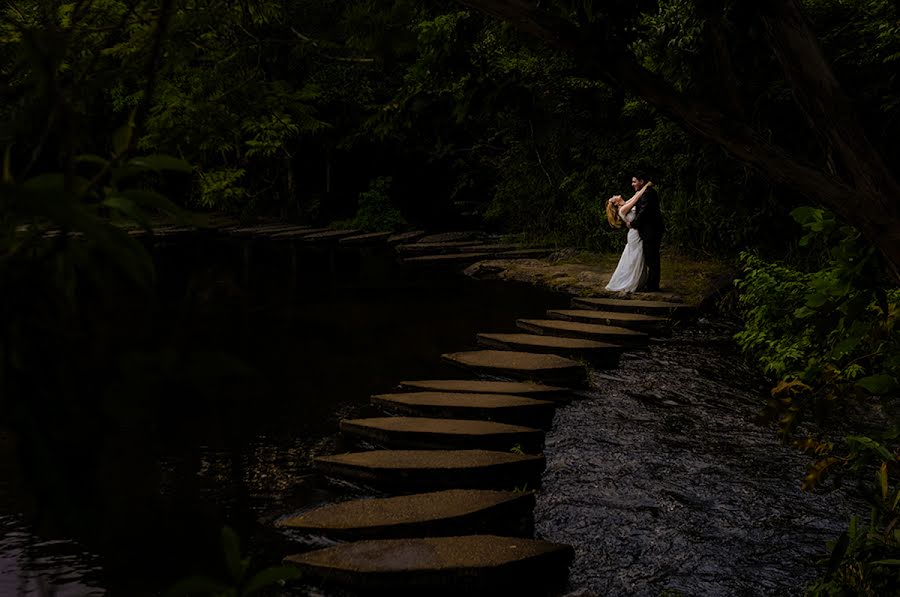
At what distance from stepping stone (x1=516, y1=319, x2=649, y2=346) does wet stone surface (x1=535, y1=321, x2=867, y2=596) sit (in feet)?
3.60

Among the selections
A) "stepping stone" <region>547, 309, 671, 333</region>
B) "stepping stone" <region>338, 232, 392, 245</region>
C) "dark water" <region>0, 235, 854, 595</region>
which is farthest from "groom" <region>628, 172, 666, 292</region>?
"stepping stone" <region>338, 232, 392, 245</region>

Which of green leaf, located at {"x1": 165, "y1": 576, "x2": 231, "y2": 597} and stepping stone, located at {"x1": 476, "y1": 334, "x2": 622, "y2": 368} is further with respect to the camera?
stepping stone, located at {"x1": 476, "y1": 334, "x2": 622, "y2": 368}

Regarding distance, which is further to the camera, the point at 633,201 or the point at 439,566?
the point at 633,201

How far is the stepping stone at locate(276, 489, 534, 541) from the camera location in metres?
4.20

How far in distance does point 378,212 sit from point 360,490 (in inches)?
680

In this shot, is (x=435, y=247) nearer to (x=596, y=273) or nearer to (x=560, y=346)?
(x=596, y=273)

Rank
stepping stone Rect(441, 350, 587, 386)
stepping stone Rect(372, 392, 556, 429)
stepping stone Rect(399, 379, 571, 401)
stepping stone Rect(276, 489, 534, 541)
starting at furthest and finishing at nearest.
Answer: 1. stepping stone Rect(441, 350, 587, 386)
2. stepping stone Rect(399, 379, 571, 401)
3. stepping stone Rect(372, 392, 556, 429)
4. stepping stone Rect(276, 489, 534, 541)

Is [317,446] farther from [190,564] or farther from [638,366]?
[638,366]

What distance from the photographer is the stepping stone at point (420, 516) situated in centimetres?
420

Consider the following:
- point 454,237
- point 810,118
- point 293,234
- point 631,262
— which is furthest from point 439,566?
point 293,234

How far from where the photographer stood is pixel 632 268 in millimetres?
11906

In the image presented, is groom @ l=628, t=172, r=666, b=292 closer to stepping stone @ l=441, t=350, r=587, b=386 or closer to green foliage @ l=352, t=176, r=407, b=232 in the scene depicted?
stepping stone @ l=441, t=350, r=587, b=386

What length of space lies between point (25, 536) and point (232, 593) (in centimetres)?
384

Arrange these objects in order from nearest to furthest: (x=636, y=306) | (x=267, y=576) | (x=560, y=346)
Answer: (x=267, y=576), (x=560, y=346), (x=636, y=306)
